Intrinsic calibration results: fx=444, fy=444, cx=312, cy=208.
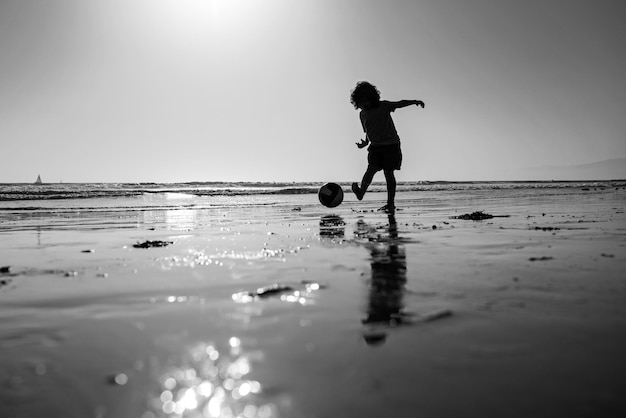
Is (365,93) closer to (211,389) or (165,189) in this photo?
(211,389)

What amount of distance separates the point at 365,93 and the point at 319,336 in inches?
345

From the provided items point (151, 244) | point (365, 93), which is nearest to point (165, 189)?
point (365, 93)

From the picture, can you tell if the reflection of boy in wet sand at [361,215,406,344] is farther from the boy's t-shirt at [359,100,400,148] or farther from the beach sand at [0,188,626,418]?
the boy's t-shirt at [359,100,400,148]

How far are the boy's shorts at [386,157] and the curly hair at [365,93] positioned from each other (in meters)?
1.03

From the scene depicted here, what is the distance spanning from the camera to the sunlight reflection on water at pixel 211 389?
119cm

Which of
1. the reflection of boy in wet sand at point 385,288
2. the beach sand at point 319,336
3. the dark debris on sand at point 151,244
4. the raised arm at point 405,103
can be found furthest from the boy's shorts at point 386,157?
the beach sand at point 319,336

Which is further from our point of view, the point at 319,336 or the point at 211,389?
the point at 319,336

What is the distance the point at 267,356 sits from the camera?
1.54m

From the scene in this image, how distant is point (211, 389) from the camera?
1.30 metres

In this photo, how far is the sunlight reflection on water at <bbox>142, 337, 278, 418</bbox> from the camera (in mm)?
1188

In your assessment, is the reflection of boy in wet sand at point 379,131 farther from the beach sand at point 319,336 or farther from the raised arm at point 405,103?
the beach sand at point 319,336

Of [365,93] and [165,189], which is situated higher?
[365,93]

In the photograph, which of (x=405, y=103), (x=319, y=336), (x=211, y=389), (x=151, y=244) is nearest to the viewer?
(x=211, y=389)

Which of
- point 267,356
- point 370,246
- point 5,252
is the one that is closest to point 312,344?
point 267,356
